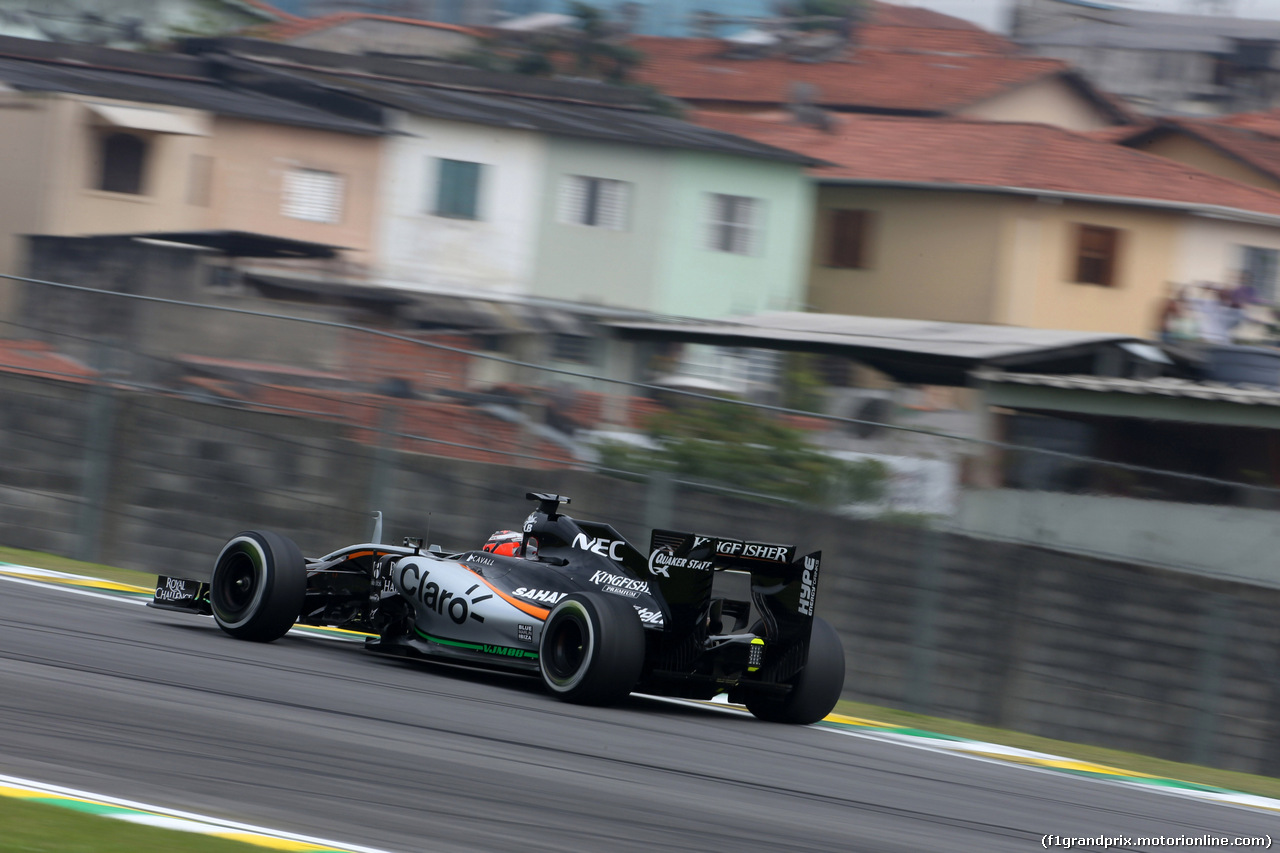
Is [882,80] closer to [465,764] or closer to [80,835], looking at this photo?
[465,764]

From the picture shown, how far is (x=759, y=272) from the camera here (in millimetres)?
37188

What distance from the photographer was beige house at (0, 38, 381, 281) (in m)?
30.0

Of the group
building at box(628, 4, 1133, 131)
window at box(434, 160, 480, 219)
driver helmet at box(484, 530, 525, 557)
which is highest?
building at box(628, 4, 1133, 131)

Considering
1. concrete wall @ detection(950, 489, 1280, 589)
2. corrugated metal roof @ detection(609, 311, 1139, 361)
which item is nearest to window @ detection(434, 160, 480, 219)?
corrugated metal roof @ detection(609, 311, 1139, 361)

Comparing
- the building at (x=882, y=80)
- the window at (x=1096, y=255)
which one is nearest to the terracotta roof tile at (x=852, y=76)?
the building at (x=882, y=80)

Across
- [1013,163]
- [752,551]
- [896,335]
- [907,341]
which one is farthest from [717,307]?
[752,551]

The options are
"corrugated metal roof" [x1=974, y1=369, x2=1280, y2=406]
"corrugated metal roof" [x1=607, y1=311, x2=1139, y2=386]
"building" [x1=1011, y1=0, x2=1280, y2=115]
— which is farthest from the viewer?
"building" [x1=1011, y1=0, x2=1280, y2=115]

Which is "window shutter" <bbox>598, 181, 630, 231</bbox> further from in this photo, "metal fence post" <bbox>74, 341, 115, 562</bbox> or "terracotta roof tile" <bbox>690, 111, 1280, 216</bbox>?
"metal fence post" <bbox>74, 341, 115, 562</bbox>

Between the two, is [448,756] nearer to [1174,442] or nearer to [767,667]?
[767,667]

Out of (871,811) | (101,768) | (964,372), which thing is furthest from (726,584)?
(964,372)

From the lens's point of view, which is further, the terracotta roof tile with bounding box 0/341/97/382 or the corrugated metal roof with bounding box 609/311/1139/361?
the corrugated metal roof with bounding box 609/311/1139/361

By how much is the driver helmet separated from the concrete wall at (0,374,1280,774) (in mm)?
3701

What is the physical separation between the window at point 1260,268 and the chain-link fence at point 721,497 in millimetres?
24640

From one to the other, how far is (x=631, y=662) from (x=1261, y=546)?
7221 millimetres
